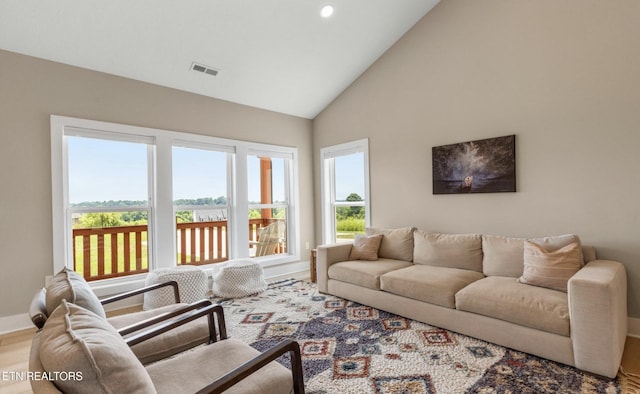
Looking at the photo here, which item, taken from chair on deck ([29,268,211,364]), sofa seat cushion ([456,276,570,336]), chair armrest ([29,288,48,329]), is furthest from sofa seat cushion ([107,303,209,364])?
sofa seat cushion ([456,276,570,336])

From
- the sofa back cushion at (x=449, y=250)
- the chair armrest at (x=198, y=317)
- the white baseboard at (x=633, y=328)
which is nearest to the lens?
the chair armrest at (x=198, y=317)

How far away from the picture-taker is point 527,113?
9.97 feet

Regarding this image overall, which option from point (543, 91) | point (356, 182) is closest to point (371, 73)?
point (356, 182)

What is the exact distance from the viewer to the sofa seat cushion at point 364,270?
321cm

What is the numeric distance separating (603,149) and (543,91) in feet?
→ 2.42

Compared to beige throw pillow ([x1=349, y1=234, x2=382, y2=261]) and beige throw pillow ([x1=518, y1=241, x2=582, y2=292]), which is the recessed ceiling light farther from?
beige throw pillow ([x1=518, y1=241, x2=582, y2=292])

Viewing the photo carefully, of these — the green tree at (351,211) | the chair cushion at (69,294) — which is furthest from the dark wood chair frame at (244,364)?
the green tree at (351,211)

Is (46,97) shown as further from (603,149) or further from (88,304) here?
(603,149)

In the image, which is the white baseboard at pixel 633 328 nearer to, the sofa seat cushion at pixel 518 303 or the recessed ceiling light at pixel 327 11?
the sofa seat cushion at pixel 518 303

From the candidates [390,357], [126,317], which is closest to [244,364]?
[126,317]

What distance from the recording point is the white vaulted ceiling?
9.24 feet

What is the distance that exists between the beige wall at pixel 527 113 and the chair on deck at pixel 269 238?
1.75 meters

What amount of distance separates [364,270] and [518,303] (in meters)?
1.45

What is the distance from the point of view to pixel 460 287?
8.86 ft
